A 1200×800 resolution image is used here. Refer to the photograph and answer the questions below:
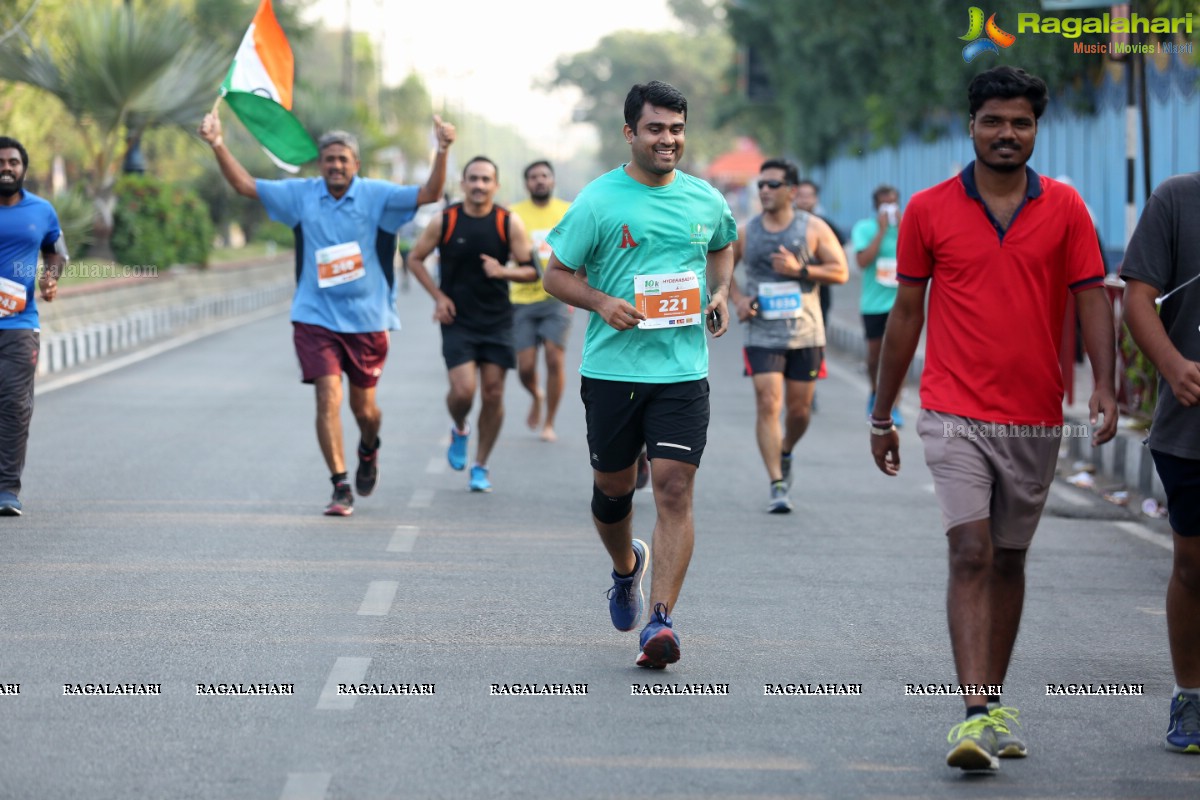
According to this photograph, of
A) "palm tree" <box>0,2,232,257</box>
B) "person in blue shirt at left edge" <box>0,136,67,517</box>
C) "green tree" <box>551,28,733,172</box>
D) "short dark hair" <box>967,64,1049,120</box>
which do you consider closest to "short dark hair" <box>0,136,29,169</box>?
"person in blue shirt at left edge" <box>0,136,67,517</box>

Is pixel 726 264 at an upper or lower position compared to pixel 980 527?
upper

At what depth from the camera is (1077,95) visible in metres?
27.5

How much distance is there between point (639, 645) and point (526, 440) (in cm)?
714

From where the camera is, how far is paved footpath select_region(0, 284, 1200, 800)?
5219 millimetres

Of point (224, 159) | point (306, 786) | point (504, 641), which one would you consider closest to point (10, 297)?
point (224, 159)

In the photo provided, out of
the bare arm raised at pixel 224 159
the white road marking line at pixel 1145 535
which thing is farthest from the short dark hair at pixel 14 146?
the white road marking line at pixel 1145 535

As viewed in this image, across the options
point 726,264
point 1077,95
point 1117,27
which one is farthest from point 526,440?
point 1077,95

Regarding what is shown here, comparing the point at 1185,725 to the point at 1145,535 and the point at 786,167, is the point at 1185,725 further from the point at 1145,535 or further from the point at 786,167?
the point at 786,167

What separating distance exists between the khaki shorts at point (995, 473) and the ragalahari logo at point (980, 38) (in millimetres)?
16296

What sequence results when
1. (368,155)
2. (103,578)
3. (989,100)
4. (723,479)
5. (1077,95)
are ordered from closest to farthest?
1. (989,100)
2. (103,578)
3. (723,479)
4. (1077,95)
5. (368,155)

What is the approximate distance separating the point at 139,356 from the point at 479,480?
38.0ft

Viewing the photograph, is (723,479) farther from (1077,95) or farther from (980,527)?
(1077,95)

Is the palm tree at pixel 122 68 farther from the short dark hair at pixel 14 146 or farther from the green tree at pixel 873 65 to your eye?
the short dark hair at pixel 14 146

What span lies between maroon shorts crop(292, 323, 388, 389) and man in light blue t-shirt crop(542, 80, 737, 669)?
3455mm
